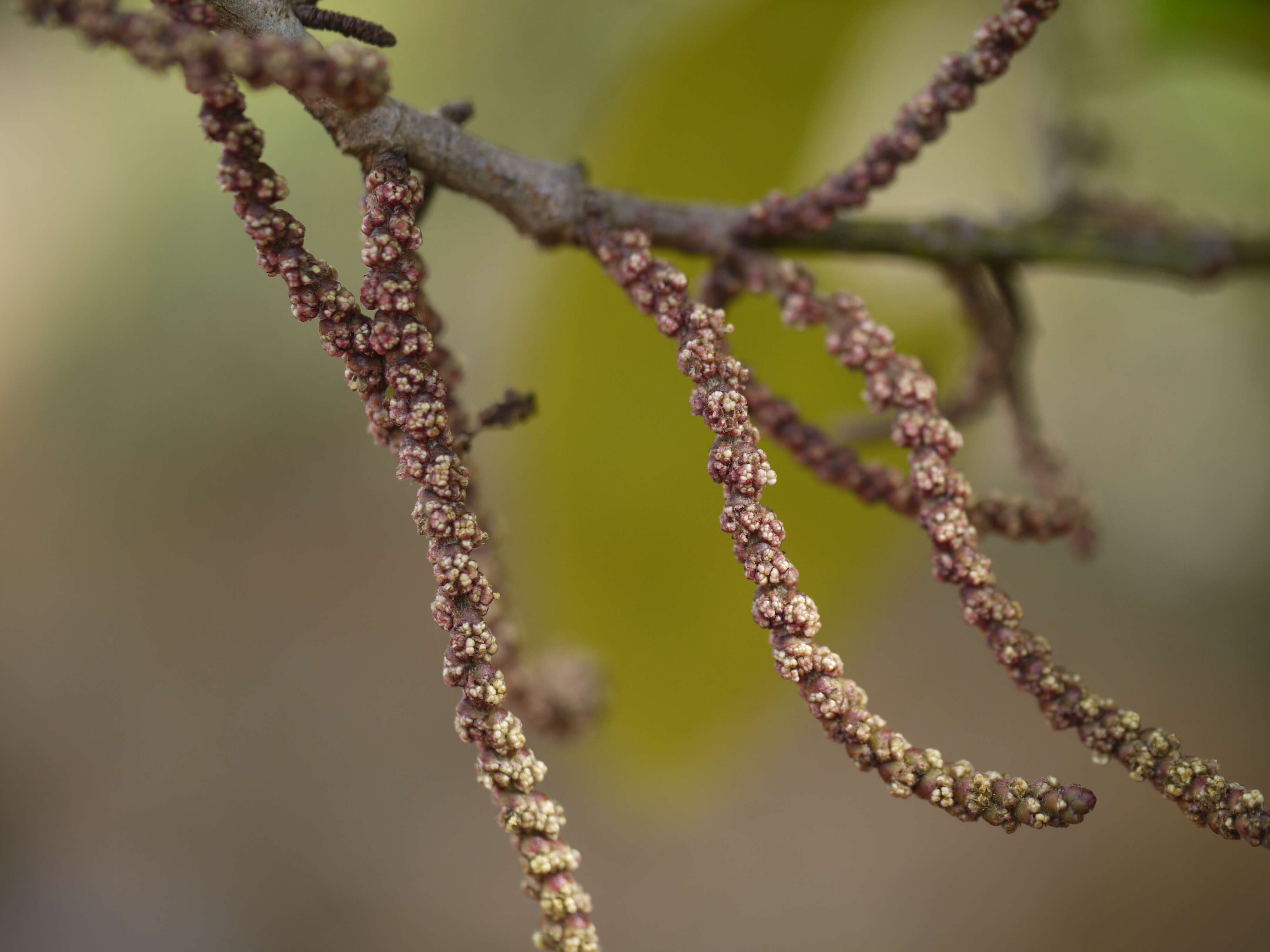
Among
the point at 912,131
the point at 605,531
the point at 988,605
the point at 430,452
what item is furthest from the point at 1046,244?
the point at 605,531

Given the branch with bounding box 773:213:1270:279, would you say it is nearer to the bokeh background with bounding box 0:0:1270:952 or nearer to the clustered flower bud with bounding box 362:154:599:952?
the bokeh background with bounding box 0:0:1270:952

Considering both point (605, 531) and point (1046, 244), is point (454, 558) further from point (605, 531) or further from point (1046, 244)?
point (605, 531)

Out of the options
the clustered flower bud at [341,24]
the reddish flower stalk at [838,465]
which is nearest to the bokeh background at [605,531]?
the reddish flower stalk at [838,465]

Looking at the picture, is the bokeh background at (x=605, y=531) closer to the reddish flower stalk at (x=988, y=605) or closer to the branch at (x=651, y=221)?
the branch at (x=651, y=221)

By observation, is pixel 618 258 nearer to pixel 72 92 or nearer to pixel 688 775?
pixel 688 775

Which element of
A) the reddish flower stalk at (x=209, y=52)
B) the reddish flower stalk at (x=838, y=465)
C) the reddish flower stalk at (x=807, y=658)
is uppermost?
the reddish flower stalk at (x=209, y=52)

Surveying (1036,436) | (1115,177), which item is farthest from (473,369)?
(1036,436)

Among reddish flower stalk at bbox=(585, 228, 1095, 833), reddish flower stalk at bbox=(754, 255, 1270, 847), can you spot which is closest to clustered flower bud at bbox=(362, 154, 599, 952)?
reddish flower stalk at bbox=(585, 228, 1095, 833)
